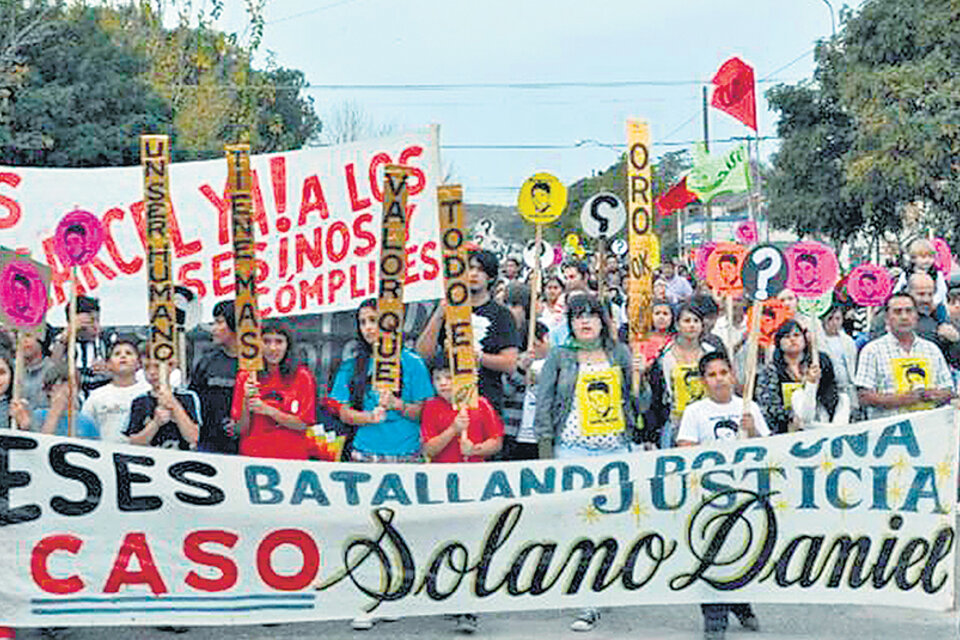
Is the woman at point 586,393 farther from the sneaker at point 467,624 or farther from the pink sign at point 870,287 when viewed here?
the pink sign at point 870,287

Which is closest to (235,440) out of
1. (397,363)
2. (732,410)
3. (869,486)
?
(397,363)

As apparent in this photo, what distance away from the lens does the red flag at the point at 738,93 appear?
11.0 meters

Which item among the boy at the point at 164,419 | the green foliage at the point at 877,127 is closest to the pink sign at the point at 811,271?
the boy at the point at 164,419

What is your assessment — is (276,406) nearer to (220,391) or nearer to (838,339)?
(220,391)

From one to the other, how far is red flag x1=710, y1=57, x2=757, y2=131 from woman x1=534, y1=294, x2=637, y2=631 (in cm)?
314

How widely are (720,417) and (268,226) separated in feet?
12.0

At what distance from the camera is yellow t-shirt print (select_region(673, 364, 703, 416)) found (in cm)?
899

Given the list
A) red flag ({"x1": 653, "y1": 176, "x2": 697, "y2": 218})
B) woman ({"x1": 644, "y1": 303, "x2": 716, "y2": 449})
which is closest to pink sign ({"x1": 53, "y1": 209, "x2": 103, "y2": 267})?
woman ({"x1": 644, "y1": 303, "x2": 716, "y2": 449})

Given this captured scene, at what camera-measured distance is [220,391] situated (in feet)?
28.1

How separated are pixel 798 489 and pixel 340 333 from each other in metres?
4.56

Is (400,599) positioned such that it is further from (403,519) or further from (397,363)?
(397,363)

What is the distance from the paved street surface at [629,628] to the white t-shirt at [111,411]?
999 mm

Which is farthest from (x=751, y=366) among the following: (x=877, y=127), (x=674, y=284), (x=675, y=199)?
(x=877, y=127)

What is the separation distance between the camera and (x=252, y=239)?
328 inches
